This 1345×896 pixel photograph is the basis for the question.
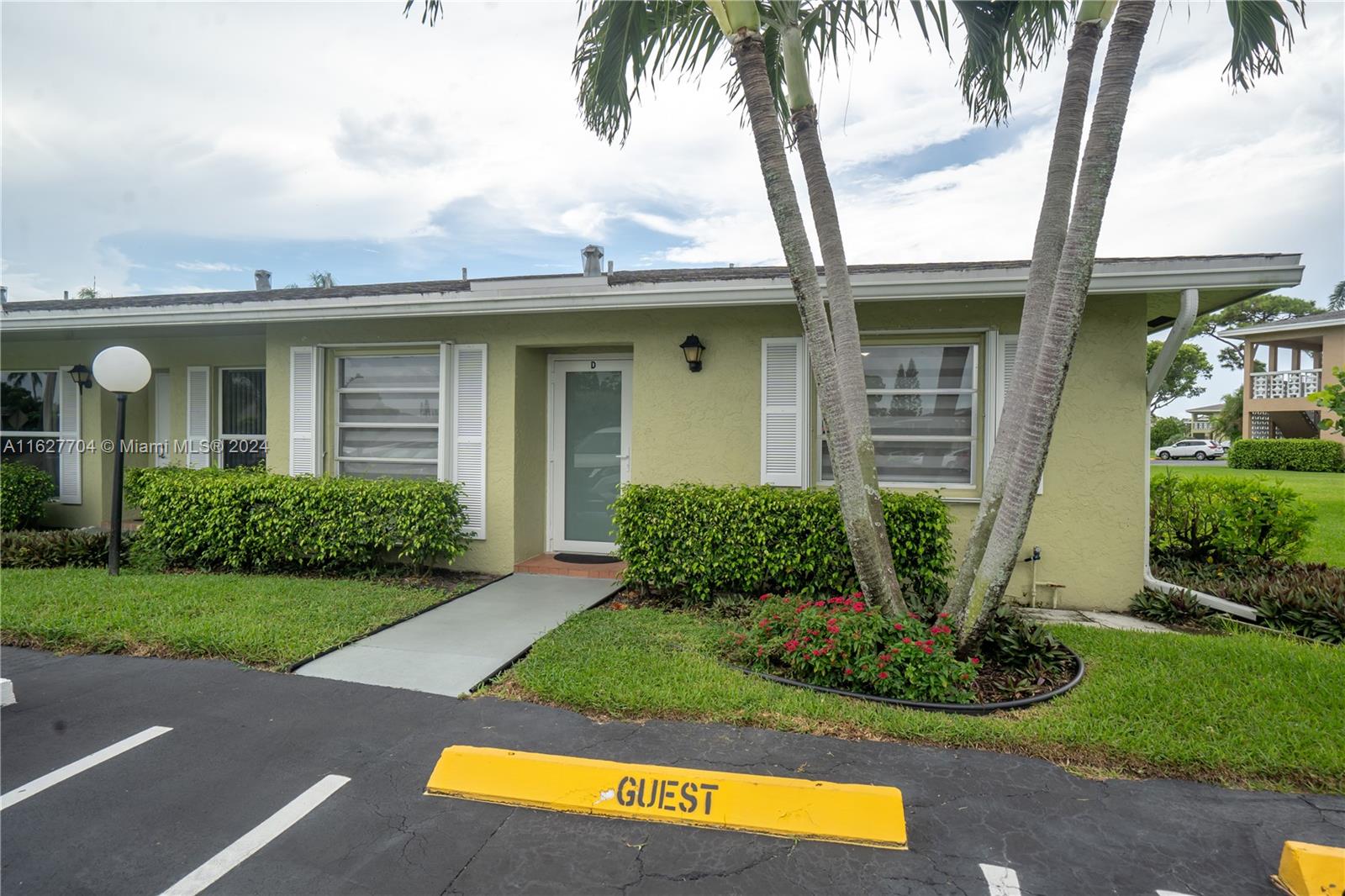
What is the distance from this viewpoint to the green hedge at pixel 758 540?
205 inches

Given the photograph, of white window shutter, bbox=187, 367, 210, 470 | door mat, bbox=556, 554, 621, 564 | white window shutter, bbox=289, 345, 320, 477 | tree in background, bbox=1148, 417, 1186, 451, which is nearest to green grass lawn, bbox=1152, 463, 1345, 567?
door mat, bbox=556, 554, 621, 564

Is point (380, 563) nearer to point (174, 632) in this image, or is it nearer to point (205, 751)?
point (174, 632)

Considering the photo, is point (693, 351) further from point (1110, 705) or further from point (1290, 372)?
point (1290, 372)

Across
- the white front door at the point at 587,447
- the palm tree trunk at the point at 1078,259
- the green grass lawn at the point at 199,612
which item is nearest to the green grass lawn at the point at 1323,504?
the palm tree trunk at the point at 1078,259

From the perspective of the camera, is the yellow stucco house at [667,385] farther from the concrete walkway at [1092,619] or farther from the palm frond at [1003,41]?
the palm frond at [1003,41]

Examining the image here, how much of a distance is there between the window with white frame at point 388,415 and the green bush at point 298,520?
0.41 metres

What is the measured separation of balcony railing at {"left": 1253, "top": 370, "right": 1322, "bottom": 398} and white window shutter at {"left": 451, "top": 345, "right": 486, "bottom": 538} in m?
27.1

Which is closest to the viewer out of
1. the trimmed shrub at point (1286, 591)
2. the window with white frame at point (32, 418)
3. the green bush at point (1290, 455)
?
the trimmed shrub at point (1286, 591)

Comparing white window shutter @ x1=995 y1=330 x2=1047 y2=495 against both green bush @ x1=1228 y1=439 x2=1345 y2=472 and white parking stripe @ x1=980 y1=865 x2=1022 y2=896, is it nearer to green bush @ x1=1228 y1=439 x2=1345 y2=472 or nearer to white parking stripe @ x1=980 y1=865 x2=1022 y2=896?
white parking stripe @ x1=980 y1=865 x2=1022 y2=896

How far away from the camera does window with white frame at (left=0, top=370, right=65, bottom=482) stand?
9477mm

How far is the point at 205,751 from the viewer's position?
10.4ft

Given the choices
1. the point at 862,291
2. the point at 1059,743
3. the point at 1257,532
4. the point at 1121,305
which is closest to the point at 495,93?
the point at 862,291

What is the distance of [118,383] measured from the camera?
6590mm

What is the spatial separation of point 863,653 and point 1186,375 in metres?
39.9
